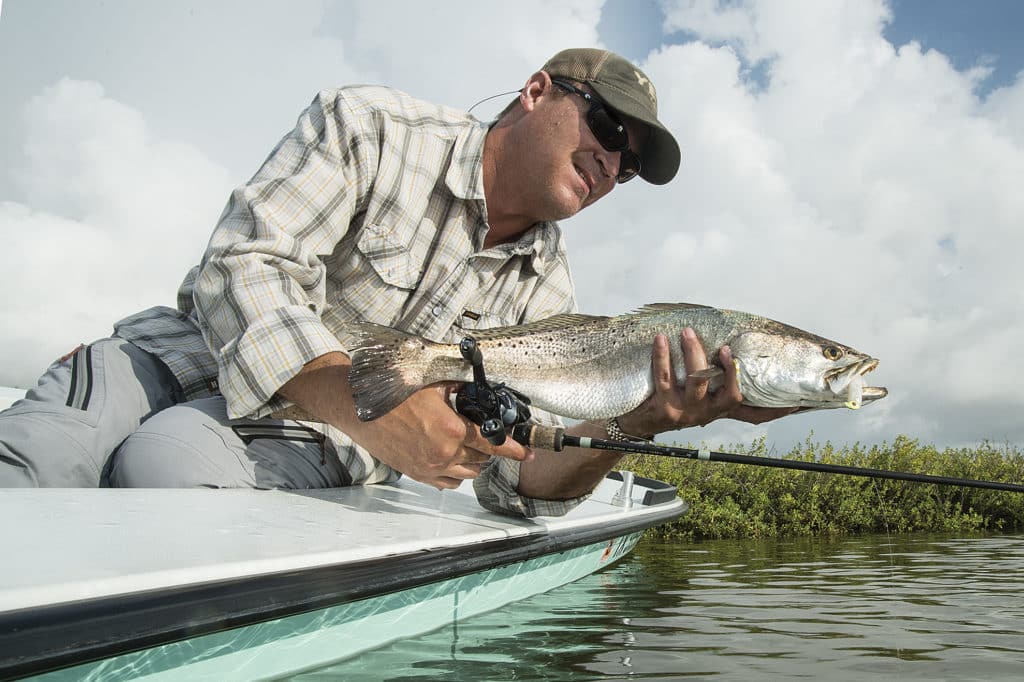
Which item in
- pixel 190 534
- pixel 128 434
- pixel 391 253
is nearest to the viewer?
pixel 190 534

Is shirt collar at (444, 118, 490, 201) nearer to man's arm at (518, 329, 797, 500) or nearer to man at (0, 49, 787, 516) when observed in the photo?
man at (0, 49, 787, 516)

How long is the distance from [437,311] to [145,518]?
1683 mm

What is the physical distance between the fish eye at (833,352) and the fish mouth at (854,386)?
0.06 meters

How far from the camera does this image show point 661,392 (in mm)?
3029

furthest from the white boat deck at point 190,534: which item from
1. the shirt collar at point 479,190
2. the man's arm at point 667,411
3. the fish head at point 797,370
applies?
the shirt collar at point 479,190

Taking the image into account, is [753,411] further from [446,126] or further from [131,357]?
[131,357]

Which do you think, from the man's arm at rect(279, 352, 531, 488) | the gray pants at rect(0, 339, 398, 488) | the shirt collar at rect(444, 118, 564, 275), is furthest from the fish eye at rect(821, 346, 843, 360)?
the gray pants at rect(0, 339, 398, 488)

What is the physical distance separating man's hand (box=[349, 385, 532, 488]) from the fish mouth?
1.20 meters

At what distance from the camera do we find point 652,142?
3.93 metres

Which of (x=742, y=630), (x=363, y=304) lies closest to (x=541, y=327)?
(x=363, y=304)

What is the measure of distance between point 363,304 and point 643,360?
4.12 feet

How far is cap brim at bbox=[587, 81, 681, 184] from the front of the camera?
3662 millimetres

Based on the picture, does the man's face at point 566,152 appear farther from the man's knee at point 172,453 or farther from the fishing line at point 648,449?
the man's knee at point 172,453

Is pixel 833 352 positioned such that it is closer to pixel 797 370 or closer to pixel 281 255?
pixel 797 370
